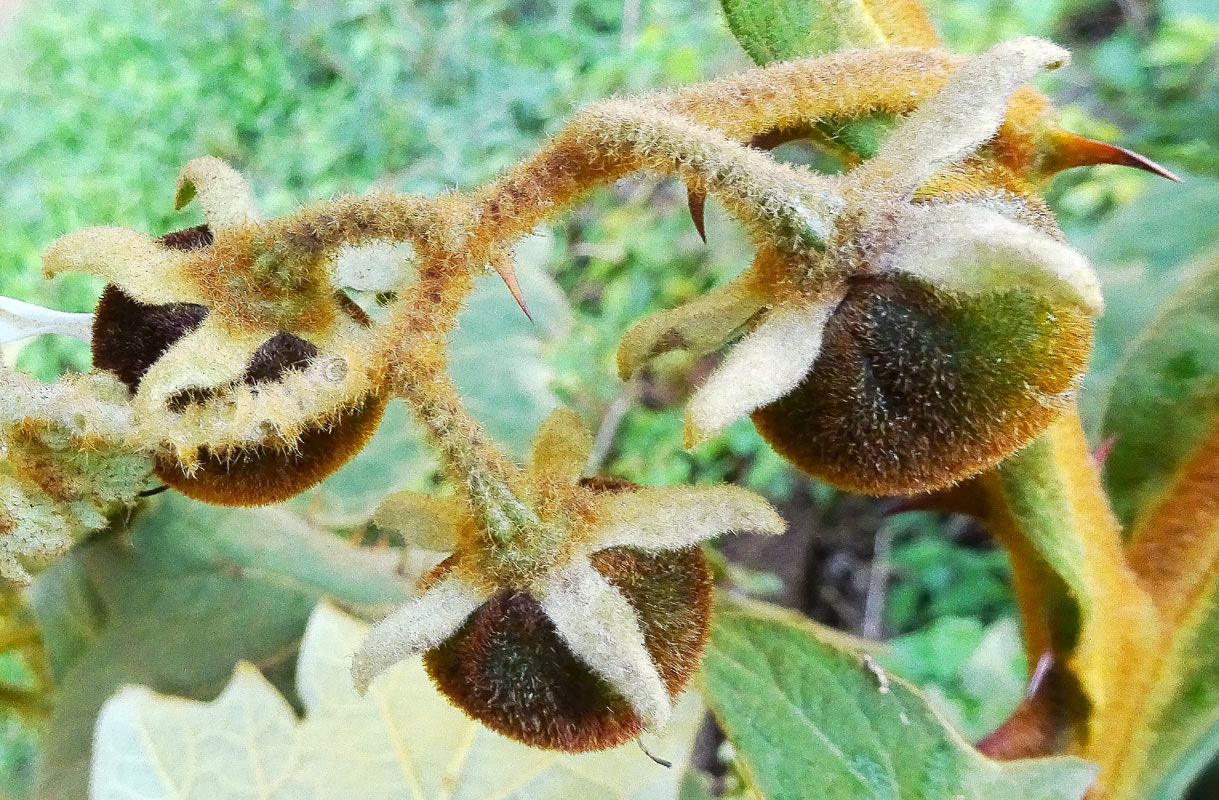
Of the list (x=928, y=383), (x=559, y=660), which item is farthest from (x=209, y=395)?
(x=928, y=383)

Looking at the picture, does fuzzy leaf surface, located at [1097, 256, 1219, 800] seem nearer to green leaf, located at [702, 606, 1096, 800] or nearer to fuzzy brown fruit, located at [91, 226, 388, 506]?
green leaf, located at [702, 606, 1096, 800]

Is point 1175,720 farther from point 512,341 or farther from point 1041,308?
point 512,341

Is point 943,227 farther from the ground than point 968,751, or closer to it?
farther from the ground

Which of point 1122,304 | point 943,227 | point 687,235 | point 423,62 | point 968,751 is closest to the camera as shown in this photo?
point 943,227

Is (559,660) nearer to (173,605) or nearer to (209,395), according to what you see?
(209,395)

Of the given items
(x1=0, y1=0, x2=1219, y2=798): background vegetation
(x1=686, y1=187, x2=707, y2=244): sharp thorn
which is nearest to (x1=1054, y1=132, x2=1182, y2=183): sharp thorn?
(x1=686, y1=187, x2=707, y2=244): sharp thorn

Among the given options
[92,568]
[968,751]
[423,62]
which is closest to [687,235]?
[423,62]
